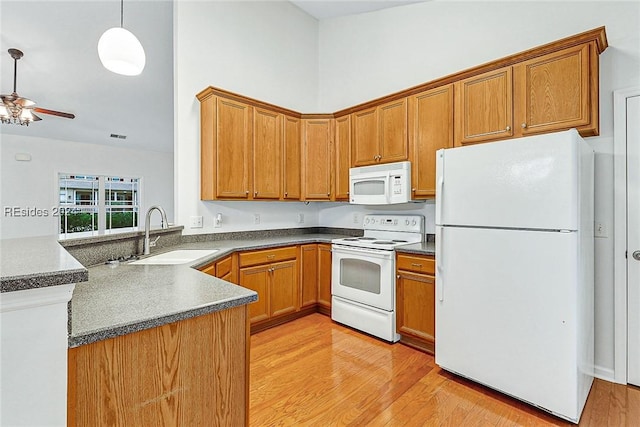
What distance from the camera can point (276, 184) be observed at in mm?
3383

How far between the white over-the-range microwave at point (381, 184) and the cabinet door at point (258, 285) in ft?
3.96

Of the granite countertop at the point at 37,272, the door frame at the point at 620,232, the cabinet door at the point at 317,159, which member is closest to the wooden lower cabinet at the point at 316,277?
the cabinet door at the point at 317,159

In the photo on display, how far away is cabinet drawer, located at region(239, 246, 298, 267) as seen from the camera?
2.77m

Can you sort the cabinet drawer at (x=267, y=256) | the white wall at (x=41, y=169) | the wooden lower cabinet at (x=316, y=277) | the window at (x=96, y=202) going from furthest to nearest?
1. the window at (x=96, y=202)
2. the white wall at (x=41, y=169)
3. the wooden lower cabinet at (x=316, y=277)
4. the cabinet drawer at (x=267, y=256)

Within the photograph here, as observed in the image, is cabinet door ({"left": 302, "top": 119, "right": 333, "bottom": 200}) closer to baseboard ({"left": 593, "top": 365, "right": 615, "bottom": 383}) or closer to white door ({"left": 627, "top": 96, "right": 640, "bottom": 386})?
white door ({"left": 627, "top": 96, "right": 640, "bottom": 386})

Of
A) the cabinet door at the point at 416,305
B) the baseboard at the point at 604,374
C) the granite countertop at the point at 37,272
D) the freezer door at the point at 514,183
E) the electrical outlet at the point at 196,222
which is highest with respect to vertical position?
the freezer door at the point at 514,183

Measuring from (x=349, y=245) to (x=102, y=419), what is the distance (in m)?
2.35

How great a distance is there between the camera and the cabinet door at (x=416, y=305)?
97.0 inches

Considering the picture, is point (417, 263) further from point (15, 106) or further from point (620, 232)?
point (15, 106)

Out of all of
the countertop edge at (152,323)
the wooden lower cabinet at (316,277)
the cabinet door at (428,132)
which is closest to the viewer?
the countertop edge at (152,323)

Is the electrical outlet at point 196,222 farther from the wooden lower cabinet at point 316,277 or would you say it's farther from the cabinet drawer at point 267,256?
the wooden lower cabinet at point 316,277

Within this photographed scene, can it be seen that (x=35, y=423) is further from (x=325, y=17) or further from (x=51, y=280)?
(x=325, y=17)

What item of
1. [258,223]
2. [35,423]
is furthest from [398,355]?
[35,423]

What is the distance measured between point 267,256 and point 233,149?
1098 millimetres
